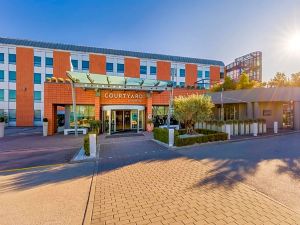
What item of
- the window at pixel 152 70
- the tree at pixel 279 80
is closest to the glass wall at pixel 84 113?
the window at pixel 152 70

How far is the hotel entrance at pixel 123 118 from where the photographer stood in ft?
60.1

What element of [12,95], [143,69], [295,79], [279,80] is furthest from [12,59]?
[295,79]

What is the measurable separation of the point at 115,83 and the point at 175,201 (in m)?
15.1

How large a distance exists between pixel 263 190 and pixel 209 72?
39316mm

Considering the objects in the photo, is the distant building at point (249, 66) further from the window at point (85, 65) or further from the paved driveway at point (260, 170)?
the paved driveway at point (260, 170)

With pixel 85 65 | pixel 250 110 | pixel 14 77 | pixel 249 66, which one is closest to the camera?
pixel 250 110

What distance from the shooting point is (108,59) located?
34.4 meters

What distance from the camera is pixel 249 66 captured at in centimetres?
3909

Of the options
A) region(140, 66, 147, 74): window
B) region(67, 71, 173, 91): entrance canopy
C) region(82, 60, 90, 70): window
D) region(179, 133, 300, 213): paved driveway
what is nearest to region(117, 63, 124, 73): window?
region(140, 66, 147, 74): window

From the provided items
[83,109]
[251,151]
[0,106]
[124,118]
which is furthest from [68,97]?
[0,106]

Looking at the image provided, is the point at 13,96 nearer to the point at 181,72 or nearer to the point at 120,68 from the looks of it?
the point at 120,68

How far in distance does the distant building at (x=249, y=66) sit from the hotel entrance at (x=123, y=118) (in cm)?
2877

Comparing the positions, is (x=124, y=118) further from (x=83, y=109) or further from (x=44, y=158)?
(x=44, y=158)

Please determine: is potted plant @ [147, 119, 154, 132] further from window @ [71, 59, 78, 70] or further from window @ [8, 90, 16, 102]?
window @ [8, 90, 16, 102]
